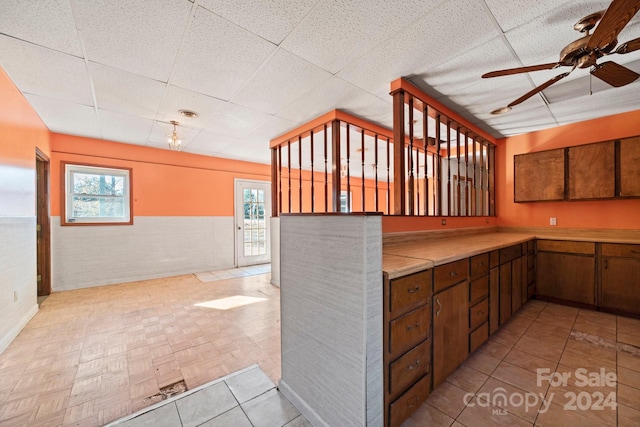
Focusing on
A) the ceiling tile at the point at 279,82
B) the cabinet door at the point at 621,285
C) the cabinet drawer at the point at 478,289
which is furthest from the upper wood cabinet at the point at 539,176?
the ceiling tile at the point at 279,82

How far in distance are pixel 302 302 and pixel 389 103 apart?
8.27 feet

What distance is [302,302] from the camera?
5.14ft

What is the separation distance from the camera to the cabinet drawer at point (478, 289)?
1927mm

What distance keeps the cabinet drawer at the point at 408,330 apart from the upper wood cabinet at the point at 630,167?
3558mm

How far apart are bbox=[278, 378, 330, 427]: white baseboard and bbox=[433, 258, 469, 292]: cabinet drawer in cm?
102

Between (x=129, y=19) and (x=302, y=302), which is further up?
(x=129, y=19)

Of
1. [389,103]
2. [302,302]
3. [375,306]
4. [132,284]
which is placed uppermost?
[389,103]

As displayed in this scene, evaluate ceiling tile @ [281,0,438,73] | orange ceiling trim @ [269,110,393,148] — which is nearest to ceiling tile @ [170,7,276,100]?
ceiling tile @ [281,0,438,73]

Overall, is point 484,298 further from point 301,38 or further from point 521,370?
point 301,38

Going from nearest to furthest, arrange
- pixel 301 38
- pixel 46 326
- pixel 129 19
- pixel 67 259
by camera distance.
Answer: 1. pixel 129 19
2. pixel 301 38
3. pixel 46 326
4. pixel 67 259

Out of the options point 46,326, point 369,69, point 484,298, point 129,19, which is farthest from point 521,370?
point 46,326

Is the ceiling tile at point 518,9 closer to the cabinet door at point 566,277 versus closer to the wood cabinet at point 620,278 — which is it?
the wood cabinet at point 620,278

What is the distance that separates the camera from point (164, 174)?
16.3ft

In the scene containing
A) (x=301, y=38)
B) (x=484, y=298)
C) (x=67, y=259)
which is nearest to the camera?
(x=301, y=38)
